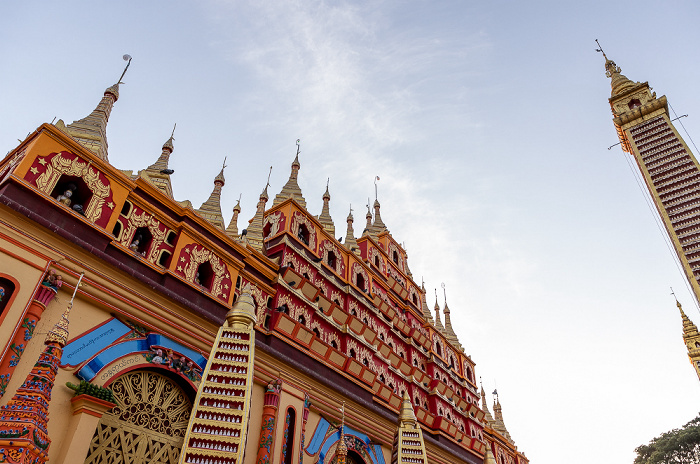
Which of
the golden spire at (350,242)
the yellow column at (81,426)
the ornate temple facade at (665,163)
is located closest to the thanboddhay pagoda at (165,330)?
the yellow column at (81,426)

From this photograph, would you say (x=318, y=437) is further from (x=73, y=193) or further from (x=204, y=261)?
(x=73, y=193)

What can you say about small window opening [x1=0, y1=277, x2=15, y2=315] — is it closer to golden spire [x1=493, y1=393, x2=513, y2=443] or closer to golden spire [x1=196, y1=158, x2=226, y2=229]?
golden spire [x1=196, y1=158, x2=226, y2=229]

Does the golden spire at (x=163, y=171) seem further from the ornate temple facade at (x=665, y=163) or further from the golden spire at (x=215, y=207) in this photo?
the ornate temple facade at (x=665, y=163)

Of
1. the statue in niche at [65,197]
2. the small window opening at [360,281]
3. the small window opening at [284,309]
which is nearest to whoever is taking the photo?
the statue in niche at [65,197]

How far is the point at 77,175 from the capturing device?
36.0ft

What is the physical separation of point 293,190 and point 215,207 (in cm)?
521

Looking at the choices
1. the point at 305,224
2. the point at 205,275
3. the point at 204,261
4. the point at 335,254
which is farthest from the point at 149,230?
the point at 335,254

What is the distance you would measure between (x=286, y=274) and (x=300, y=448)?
535 cm

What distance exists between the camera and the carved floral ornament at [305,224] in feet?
60.6

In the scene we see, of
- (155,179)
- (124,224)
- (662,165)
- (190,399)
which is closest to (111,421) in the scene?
(190,399)

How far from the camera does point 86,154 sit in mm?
11188

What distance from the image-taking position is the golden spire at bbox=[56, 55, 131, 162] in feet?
39.7

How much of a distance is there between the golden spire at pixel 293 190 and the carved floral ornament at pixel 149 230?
304 inches

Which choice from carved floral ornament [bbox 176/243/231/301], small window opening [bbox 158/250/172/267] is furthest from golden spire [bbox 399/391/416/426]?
small window opening [bbox 158/250/172/267]
